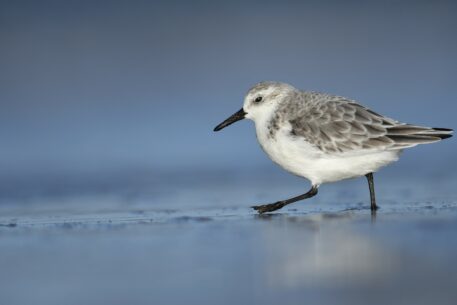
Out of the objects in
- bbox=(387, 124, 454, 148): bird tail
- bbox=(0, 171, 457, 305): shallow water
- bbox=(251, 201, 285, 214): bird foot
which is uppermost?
bbox=(387, 124, 454, 148): bird tail

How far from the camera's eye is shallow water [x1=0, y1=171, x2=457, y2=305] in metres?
4.50

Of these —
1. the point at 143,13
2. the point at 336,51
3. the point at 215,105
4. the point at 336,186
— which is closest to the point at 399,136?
the point at 336,186

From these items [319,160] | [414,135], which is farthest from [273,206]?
[414,135]

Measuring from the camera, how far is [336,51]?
16.5 metres

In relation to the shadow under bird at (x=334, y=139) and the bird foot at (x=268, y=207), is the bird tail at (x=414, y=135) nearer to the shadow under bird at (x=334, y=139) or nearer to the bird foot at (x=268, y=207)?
the shadow under bird at (x=334, y=139)

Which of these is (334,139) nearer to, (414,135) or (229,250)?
(414,135)

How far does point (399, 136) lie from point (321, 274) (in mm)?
2649

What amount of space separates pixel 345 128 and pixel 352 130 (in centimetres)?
6

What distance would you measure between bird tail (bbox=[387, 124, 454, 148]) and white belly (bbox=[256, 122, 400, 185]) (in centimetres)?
17

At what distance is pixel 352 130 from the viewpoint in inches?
288

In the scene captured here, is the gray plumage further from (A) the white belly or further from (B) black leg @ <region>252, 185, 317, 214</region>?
(B) black leg @ <region>252, 185, 317, 214</region>

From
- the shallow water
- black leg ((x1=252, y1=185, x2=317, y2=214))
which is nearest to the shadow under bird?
black leg ((x1=252, y1=185, x2=317, y2=214))

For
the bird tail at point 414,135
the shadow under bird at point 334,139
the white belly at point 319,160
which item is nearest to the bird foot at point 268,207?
the shadow under bird at point 334,139

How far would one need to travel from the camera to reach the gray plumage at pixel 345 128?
7203mm
